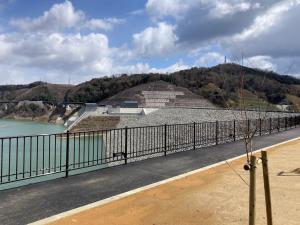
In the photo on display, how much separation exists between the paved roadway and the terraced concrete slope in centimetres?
8564

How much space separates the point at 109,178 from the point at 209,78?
406 feet

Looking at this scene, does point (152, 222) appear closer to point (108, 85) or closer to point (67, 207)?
point (67, 207)

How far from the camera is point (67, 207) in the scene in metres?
6.21

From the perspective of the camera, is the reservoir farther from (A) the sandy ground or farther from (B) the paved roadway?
(A) the sandy ground

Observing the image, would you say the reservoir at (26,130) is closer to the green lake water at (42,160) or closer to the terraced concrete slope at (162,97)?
the terraced concrete slope at (162,97)

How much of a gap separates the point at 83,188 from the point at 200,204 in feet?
8.52

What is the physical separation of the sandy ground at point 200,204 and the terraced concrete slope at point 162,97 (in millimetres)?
88004

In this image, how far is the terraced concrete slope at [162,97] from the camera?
103062mm

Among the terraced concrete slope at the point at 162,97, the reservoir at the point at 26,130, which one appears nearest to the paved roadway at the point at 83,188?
the reservoir at the point at 26,130

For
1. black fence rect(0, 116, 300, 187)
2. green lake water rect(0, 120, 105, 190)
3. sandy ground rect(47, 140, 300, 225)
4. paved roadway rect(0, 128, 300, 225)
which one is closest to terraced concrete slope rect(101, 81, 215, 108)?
green lake water rect(0, 120, 105, 190)

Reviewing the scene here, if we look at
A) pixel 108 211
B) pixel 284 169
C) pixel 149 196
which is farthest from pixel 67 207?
pixel 284 169

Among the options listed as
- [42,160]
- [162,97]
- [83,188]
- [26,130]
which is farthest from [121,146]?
[162,97]

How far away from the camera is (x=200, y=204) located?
6.42 metres

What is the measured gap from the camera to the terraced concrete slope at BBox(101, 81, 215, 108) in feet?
338
